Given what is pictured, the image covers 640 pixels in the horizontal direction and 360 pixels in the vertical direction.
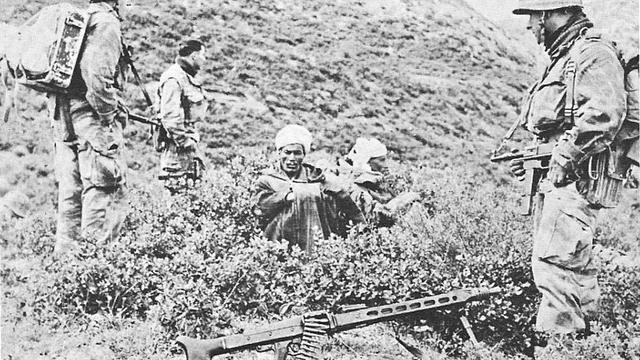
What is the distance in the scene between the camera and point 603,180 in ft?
14.2

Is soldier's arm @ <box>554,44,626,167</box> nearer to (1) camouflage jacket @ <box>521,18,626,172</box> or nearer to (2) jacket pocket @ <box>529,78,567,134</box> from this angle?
(1) camouflage jacket @ <box>521,18,626,172</box>

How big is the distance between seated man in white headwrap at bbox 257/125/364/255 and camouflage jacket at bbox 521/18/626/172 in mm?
2398

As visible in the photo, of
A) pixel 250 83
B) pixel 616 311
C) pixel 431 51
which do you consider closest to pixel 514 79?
pixel 431 51

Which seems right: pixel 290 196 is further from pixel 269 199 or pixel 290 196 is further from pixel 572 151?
pixel 572 151

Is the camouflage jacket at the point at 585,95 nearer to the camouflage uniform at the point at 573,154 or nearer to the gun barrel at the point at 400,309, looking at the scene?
the camouflage uniform at the point at 573,154

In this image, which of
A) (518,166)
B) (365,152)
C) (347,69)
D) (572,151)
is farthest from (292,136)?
(347,69)

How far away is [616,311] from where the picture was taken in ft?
16.1

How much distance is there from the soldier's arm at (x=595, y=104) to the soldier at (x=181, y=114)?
4.30 m

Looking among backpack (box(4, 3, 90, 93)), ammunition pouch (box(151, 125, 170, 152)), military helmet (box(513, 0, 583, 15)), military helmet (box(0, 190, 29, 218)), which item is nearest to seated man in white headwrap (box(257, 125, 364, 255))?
ammunition pouch (box(151, 125, 170, 152))

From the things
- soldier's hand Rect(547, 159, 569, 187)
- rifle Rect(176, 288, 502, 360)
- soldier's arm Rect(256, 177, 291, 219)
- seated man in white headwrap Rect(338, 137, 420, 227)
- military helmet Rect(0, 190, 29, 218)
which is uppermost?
soldier's hand Rect(547, 159, 569, 187)

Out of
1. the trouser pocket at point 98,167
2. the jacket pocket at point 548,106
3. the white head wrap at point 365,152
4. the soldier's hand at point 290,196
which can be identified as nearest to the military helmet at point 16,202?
the trouser pocket at point 98,167

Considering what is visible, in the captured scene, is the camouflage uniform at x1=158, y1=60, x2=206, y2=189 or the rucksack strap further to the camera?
the camouflage uniform at x1=158, y1=60, x2=206, y2=189

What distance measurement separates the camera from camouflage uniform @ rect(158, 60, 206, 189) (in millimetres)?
7461

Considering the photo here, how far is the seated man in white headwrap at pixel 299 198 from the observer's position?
6.27m
